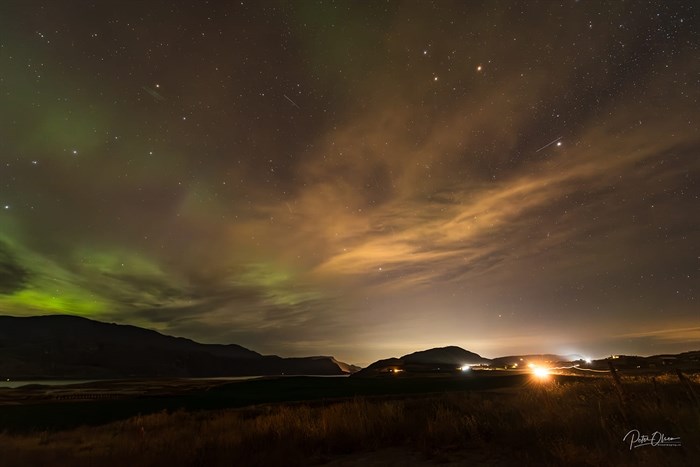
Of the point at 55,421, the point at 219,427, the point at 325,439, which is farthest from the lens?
the point at 55,421

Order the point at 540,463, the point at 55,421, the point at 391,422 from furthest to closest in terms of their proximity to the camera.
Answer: the point at 55,421
the point at 391,422
the point at 540,463

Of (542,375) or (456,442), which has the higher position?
(542,375)

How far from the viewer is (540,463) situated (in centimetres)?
839

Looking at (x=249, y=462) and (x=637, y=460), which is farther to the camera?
(x=249, y=462)

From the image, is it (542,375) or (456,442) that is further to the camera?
(542,375)

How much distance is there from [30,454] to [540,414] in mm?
19067

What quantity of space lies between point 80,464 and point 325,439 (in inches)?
285

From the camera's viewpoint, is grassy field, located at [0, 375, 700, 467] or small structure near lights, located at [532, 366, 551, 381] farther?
small structure near lights, located at [532, 366, 551, 381]

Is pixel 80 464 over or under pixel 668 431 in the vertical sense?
under

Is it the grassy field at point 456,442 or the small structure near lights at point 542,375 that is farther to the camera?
the small structure near lights at point 542,375

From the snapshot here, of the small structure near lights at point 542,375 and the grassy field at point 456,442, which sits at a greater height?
the small structure near lights at point 542,375

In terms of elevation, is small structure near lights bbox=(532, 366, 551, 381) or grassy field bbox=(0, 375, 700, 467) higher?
small structure near lights bbox=(532, 366, 551, 381)

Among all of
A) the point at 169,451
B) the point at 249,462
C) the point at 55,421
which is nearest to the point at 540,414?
the point at 249,462

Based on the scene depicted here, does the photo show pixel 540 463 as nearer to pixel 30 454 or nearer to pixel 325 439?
pixel 325 439
